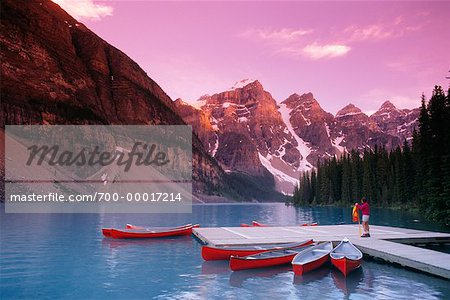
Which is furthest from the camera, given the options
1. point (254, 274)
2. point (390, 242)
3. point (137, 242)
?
point (137, 242)

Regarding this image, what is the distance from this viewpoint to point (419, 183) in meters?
80.1

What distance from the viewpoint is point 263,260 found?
24391mm

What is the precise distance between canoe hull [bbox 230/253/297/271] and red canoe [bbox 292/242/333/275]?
1.04 meters

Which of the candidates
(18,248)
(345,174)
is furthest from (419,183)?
(18,248)

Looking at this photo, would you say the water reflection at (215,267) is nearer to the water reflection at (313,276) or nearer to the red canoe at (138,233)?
the water reflection at (313,276)

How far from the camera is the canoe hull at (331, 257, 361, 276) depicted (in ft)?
74.0

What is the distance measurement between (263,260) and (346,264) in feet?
15.0

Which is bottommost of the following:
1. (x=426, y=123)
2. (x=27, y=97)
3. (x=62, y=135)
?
(x=426, y=123)

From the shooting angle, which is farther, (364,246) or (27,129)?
(27,129)

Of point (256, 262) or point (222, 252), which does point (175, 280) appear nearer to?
point (256, 262)

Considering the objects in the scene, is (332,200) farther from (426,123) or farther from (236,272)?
(236,272)

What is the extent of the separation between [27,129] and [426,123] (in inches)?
6369

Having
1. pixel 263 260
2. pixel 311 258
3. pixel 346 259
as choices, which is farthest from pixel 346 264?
pixel 263 260

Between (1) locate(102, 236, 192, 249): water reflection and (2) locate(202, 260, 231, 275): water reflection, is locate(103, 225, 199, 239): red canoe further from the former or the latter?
(2) locate(202, 260, 231, 275): water reflection
